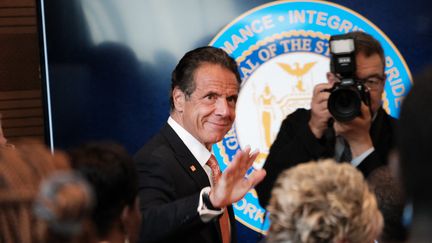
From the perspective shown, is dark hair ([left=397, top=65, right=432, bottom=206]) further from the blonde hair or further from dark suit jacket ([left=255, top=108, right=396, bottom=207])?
dark suit jacket ([left=255, top=108, right=396, bottom=207])

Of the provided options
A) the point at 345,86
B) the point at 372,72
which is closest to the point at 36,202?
→ the point at 345,86

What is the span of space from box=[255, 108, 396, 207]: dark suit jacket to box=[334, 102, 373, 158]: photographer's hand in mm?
42

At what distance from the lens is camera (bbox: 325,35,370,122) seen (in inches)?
102

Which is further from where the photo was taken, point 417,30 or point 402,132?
point 417,30

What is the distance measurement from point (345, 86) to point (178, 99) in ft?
2.00

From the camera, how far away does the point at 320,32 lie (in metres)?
3.19

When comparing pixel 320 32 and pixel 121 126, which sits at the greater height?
pixel 320 32

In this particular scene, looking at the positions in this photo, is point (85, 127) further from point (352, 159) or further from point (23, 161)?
point (23, 161)

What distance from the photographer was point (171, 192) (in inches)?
99.0

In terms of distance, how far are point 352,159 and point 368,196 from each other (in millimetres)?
910

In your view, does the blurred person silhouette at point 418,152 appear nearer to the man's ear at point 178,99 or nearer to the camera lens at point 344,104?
the camera lens at point 344,104

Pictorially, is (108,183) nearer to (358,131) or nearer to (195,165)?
(195,165)

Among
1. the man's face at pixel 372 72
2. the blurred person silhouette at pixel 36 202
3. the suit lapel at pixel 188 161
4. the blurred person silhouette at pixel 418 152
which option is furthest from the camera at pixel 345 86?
the blurred person silhouette at pixel 418 152

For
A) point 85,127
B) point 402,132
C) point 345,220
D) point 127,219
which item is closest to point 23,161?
point 127,219
